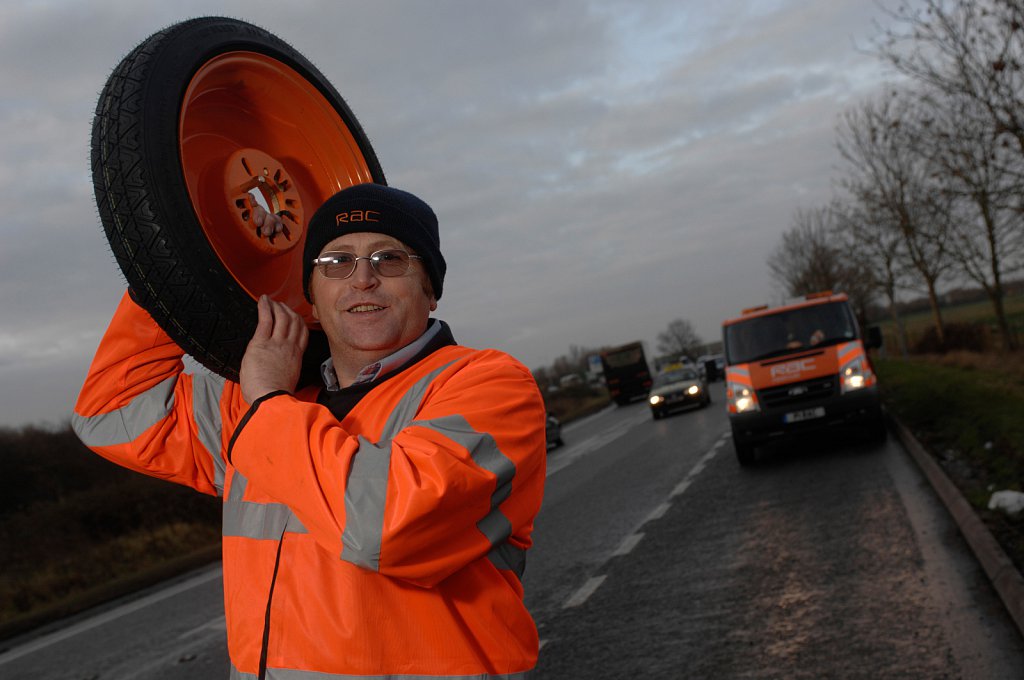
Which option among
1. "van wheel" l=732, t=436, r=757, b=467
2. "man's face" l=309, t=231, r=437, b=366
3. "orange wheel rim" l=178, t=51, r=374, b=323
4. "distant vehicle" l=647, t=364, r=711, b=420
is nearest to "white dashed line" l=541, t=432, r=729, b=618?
"van wheel" l=732, t=436, r=757, b=467

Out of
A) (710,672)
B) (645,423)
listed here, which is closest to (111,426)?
(710,672)

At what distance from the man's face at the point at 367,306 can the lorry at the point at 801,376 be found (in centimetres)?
1089

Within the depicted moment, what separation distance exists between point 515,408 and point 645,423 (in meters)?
25.2

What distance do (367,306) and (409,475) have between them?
1.96 feet

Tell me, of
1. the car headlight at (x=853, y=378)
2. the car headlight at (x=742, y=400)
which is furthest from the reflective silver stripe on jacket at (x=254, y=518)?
the car headlight at (x=853, y=378)

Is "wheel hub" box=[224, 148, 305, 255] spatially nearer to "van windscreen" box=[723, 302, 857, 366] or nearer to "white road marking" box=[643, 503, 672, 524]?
"white road marking" box=[643, 503, 672, 524]

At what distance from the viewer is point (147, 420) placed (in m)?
2.29

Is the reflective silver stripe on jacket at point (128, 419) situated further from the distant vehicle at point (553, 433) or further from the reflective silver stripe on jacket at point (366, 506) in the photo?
the distant vehicle at point (553, 433)

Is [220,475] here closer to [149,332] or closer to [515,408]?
[149,332]

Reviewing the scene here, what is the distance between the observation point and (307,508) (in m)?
1.66

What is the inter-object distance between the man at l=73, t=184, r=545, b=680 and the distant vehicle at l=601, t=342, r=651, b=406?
43.9 metres

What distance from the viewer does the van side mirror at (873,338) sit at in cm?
1294

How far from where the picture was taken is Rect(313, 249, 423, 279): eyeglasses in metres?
2.13

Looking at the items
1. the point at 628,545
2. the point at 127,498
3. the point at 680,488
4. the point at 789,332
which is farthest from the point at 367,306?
the point at 127,498
